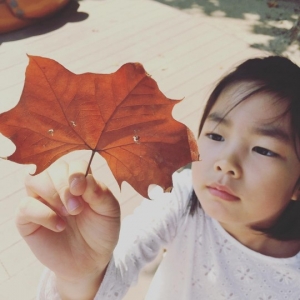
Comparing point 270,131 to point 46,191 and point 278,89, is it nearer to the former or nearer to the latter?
point 278,89

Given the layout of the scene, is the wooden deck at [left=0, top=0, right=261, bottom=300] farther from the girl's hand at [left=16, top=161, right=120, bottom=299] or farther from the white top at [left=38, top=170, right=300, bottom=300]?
the girl's hand at [left=16, top=161, right=120, bottom=299]

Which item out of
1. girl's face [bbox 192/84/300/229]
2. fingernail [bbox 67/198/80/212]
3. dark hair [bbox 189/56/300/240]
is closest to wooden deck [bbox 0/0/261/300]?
dark hair [bbox 189/56/300/240]

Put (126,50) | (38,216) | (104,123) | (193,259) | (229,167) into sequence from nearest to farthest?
1. (104,123)
2. (38,216)
3. (229,167)
4. (193,259)
5. (126,50)

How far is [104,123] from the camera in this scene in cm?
55

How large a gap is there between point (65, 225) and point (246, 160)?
0.43m

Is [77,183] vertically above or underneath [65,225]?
above

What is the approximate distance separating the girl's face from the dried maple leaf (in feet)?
1.16

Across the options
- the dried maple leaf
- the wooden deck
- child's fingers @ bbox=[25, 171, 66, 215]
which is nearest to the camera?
the dried maple leaf

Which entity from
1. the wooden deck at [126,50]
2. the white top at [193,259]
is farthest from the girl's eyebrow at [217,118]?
the wooden deck at [126,50]

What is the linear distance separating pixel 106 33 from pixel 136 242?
8.64 ft

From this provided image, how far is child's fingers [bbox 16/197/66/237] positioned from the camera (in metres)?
0.69

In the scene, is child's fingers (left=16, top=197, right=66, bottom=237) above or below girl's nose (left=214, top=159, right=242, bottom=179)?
above

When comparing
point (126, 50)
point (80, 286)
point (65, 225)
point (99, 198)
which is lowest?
point (126, 50)

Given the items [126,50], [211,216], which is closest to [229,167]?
[211,216]
